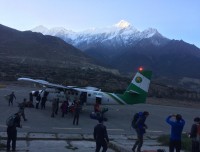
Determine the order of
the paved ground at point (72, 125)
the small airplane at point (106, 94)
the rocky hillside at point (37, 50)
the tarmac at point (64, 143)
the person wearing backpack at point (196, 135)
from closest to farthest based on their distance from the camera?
1. the person wearing backpack at point (196, 135)
2. the tarmac at point (64, 143)
3. the paved ground at point (72, 125)
4. the small airplane at point (106, 94)
5. the rocky hillside at point (37, 50)

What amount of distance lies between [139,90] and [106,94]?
2726 millimetres

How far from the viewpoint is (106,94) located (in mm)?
33469

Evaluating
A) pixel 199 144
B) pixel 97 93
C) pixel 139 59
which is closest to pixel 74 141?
pixel 199 144

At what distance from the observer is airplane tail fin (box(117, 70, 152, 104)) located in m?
33.2

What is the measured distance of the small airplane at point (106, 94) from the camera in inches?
1305

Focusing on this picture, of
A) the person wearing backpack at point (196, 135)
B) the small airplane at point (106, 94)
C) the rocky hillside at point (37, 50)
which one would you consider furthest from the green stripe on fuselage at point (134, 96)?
the rocky hillside at point (37, 50)

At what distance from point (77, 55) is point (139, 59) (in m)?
59.7

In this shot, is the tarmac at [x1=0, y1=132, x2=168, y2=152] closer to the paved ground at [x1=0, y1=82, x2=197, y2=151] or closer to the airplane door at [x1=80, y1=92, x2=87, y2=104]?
the paved ground at [x1=0, y1=82, x2=197, y2=151]

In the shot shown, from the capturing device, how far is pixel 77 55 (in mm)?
141750

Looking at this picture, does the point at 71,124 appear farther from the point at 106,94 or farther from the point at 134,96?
the point at 134,96

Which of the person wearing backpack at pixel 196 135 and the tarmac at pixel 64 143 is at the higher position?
the person wearing backpack at pixel 196 135

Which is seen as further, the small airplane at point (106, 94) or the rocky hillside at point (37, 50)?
the rocky hillside at point (37, 50)

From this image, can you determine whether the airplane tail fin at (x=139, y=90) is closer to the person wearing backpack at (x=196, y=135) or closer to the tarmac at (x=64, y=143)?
the tarmac at (x=64, y=143)

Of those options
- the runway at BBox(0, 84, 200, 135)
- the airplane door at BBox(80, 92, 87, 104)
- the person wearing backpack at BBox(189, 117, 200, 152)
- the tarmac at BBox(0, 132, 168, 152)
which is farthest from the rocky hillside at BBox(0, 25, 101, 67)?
the person wearing backpack at BBox(189, 117, 200, 152)
